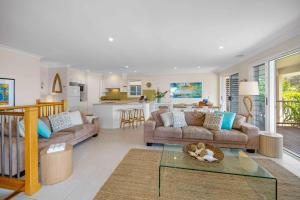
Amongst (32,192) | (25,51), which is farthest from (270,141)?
(25,51)

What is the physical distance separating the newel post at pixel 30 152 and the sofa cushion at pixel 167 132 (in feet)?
7.74

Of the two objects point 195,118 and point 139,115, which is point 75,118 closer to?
point 139,115

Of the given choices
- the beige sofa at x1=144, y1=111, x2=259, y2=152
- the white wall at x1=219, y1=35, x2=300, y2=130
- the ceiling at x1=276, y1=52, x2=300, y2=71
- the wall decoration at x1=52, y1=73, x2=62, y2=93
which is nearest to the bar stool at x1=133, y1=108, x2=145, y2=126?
the beige sofa at x1=144, y1=111, x2=259, y2=152

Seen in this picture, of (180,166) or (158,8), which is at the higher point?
(158,8)

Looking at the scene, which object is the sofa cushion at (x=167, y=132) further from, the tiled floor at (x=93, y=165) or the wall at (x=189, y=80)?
the wall at (x=189, y=80)

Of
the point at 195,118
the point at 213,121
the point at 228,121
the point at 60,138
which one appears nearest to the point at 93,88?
the point at 60,138

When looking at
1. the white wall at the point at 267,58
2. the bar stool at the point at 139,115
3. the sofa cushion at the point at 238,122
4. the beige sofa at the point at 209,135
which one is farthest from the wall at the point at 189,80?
the beige sofa at the point at 209,135

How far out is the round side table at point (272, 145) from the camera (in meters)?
2.94

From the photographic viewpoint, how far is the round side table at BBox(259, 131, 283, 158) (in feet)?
9.64

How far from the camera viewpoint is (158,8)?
2102 mm

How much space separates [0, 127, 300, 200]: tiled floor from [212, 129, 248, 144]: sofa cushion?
68cm

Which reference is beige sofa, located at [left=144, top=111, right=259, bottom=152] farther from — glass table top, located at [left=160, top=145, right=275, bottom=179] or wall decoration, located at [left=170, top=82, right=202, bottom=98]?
wall decoration, located at [left=170, top=82, right=202, bottom=98]

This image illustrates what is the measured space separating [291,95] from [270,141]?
10.9 feet

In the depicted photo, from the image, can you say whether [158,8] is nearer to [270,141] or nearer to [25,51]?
[270,141]
